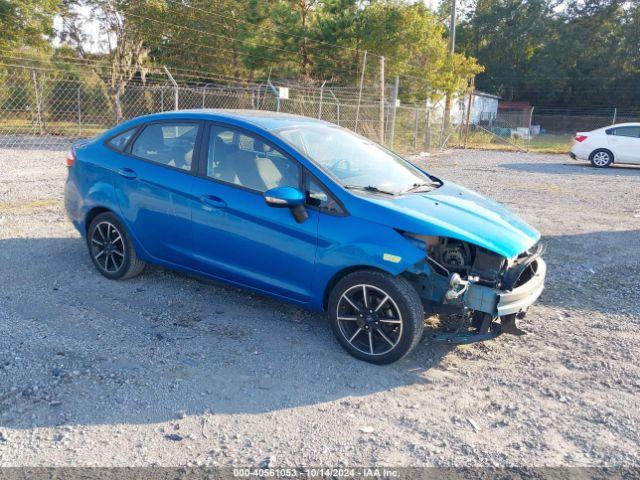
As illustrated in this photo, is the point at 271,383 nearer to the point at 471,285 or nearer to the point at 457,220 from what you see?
the point at 471,285

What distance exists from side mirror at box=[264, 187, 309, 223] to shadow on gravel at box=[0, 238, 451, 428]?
39.2 inches

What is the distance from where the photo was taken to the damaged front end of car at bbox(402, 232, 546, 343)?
3850mm

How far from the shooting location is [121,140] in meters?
5.30

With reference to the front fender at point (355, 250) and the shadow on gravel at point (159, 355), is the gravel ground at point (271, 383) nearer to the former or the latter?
the shadow on gravel at point (159, 355)

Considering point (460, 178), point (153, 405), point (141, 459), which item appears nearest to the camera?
point (141, 459)

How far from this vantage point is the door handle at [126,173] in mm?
5035

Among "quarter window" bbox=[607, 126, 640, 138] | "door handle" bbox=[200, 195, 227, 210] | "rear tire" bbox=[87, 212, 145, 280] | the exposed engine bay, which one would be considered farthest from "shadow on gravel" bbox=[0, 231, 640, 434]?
"quarter window" bbox=[607, 126, 640, 138]

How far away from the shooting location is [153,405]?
11.2 feet

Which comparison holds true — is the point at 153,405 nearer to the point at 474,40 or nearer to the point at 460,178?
the point at 460,178

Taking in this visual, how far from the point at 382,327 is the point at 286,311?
3.90 ft

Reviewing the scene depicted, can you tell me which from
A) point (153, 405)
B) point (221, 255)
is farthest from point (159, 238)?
point (153, 405)

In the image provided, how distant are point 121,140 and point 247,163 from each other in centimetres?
151

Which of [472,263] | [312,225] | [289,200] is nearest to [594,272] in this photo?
Result: [472,263]

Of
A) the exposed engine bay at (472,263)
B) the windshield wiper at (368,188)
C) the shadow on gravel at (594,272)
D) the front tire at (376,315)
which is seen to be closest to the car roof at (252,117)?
the windshield wiper at (368,188)
